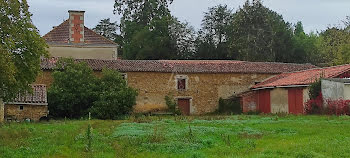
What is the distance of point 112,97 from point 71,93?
274 cm

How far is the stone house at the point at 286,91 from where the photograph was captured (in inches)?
1184

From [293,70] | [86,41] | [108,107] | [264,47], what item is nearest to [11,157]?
[108,107]

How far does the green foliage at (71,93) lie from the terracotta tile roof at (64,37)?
768 centimetres

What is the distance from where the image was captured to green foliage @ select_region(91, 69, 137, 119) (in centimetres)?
2952

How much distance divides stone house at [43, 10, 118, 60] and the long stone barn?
416cm

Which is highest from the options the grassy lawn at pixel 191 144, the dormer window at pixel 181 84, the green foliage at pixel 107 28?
the green foliage at pixel 107 28

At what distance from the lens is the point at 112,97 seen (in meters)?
30.0

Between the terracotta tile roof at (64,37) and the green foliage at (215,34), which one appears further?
the green foliage at (215,34)

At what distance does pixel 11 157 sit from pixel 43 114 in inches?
623

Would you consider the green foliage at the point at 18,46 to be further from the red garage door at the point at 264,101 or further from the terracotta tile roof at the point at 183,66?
the red garage door at the point at 264,101

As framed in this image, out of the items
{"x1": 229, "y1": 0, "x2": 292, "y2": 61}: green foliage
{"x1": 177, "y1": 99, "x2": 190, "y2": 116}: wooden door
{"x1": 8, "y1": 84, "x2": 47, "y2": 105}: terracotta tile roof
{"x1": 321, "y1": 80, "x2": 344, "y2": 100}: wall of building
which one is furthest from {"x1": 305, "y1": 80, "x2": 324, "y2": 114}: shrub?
{"x1": 229, "y1": 0, "x2": 292, "y2": 61}: green foliage

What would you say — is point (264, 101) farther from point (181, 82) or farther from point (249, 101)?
point (181, 82)

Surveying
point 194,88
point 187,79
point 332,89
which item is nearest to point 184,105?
point 194,88

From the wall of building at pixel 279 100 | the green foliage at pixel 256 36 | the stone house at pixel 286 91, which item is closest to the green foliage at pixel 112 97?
the stone house at pixel 286 91
